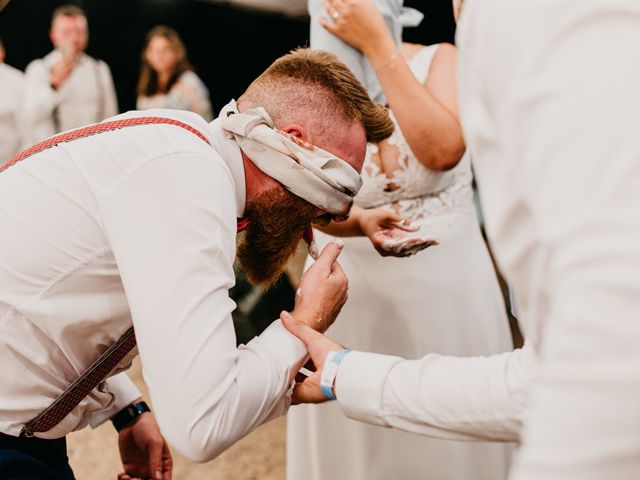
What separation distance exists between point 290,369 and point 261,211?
370mm

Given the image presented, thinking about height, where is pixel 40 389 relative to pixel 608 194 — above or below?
below

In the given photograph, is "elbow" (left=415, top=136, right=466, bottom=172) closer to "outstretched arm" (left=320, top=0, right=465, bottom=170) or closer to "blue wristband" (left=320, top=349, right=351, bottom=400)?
"outstretched arm" (left=320, top=0, right=465, bottom=170)

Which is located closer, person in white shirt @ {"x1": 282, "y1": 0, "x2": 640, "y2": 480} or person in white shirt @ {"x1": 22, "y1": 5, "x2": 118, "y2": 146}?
person in white shirt @ {"x1": 282, "y1": 0, "x2": 640, "y2": 480}

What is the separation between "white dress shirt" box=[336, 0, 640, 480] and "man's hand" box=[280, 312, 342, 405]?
694 mm

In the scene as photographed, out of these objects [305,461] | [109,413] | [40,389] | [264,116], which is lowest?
[305,461]

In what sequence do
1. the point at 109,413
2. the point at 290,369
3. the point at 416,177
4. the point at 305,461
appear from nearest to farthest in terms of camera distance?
the point at 290,369, the point at 109,413, the point at 416,177, the point at 305,461

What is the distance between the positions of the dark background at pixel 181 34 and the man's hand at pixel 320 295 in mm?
2670

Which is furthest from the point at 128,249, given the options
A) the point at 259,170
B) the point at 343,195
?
the point at 343,195

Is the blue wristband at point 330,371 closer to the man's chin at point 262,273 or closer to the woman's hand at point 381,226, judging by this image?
the man's chin at point 262,273

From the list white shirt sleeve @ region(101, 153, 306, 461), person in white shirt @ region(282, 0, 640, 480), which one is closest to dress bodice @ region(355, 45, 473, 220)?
white shirt sleeve @ region(101, 153, 306, 461)

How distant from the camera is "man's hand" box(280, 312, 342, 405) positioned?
1301 millimetres

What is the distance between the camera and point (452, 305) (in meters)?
2.27

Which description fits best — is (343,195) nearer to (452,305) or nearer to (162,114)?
(162,114)

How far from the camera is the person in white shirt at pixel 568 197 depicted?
0.48 meters
